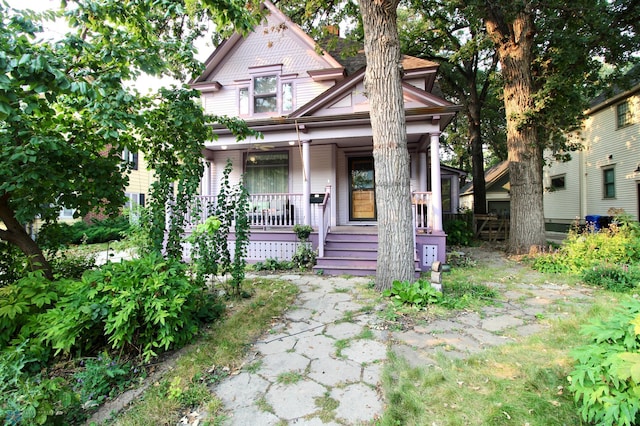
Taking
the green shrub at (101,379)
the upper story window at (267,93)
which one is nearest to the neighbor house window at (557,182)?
the upper story window at (267,93)

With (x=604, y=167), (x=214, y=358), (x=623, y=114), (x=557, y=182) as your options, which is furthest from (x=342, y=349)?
(x=557, y=182)

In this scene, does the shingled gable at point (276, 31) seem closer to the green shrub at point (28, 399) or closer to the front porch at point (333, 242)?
the front porch at point (333, 242)

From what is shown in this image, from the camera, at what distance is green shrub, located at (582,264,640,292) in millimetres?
4918

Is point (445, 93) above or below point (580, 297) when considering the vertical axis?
above

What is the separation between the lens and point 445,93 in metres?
15.9

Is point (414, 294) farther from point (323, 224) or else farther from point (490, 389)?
point (323, 224)

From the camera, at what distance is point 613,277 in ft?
17.2

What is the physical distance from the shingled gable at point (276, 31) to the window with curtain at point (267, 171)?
9.46 ft

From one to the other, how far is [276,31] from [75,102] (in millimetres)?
8390

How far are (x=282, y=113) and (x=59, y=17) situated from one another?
23.5 feet

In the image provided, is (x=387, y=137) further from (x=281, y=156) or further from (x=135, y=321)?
(x=281, y=156)

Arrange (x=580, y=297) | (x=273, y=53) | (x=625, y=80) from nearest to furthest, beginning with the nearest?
(x=580, y=297) → (x=625, y=80) → (x=273, y=53)

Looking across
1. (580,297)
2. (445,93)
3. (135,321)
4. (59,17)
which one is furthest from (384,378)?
(445,93)

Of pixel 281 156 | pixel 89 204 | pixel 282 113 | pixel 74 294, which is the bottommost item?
pixel 74 294
